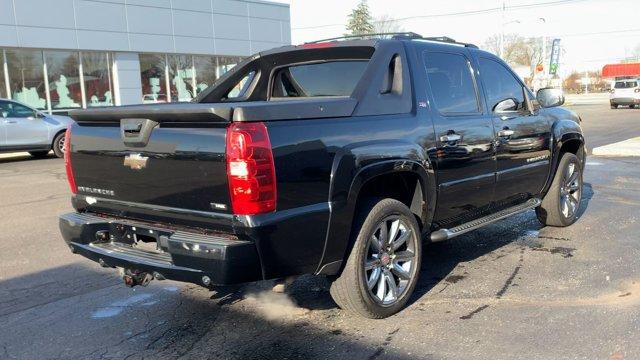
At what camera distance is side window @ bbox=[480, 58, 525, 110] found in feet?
17.2

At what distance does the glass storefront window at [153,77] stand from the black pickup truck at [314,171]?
20968 mm

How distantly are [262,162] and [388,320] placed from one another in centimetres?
159

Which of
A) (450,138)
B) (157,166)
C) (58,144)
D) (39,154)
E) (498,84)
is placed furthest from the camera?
(39,154)

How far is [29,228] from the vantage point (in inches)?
277

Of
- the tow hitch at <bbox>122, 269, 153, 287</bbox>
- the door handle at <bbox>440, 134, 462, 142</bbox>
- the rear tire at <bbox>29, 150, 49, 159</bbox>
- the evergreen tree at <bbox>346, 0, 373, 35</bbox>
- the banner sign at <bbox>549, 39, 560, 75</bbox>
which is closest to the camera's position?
the tow hitch at <bbox>122, 269, 153, 287</bbox>

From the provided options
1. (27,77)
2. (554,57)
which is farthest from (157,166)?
(554,57)

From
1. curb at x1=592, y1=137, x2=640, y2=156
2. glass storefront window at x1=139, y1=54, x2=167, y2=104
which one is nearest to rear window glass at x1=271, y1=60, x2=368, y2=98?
curb at x1=592, y1=137, x2=640, y2=156

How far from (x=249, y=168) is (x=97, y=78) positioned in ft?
73.8

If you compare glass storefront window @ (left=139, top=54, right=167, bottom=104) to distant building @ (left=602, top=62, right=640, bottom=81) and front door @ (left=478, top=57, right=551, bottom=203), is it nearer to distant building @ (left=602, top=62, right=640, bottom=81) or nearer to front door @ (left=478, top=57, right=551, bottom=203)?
front door @ (left=478, top=57, right=551, bottom=203)

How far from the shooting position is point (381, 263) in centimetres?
406

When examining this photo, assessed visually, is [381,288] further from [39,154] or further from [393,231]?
[39,154]

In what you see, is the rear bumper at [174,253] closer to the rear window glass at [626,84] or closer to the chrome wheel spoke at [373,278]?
the chrome wheel spoke at [373,278]

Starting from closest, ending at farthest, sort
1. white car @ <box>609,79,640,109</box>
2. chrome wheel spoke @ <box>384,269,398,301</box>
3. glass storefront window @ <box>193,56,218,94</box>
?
chrome wheel spoke @ <box>384,269,398,301</box> → glass storefront window @ <box>193,56,218,94</box> → white car @ <box>609,79,640,109</box>

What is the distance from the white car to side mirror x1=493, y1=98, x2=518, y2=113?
1329 inches
